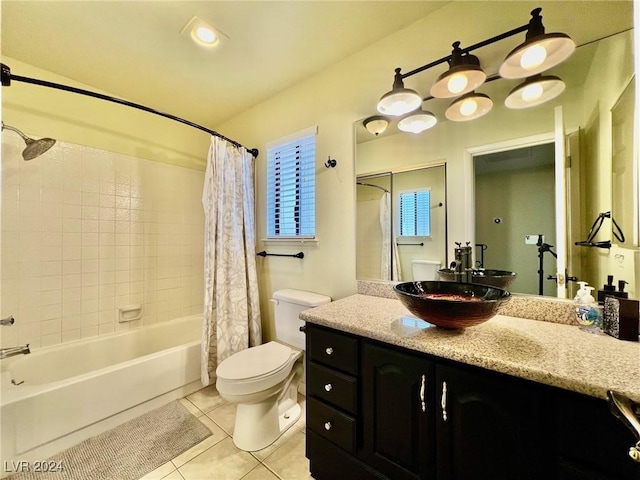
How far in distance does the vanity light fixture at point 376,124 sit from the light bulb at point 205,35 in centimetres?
109

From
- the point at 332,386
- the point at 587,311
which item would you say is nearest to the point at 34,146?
the point at 332,386

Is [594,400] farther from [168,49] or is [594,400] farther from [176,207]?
[176,207]

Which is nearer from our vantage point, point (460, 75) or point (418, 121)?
point (460, 75)

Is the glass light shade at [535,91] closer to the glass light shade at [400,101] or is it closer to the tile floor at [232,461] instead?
the glass light shade at [400,101]

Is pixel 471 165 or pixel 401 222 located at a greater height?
pixel 471 165

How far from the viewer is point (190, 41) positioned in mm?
1622

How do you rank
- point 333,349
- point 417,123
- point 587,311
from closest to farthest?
point 587,311, point 333,349, point 417,123

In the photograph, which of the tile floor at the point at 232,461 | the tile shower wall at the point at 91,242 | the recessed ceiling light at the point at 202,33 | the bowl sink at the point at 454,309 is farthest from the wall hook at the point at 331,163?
the tile floor at the point at 232,461

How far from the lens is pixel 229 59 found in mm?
1780

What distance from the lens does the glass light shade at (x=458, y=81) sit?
1182mm

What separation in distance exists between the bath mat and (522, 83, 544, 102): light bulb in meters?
2.58

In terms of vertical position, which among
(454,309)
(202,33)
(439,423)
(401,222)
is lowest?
(439,423)

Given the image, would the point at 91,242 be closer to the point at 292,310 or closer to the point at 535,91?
the point at 292,310

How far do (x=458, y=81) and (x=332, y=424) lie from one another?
1.77 metres
